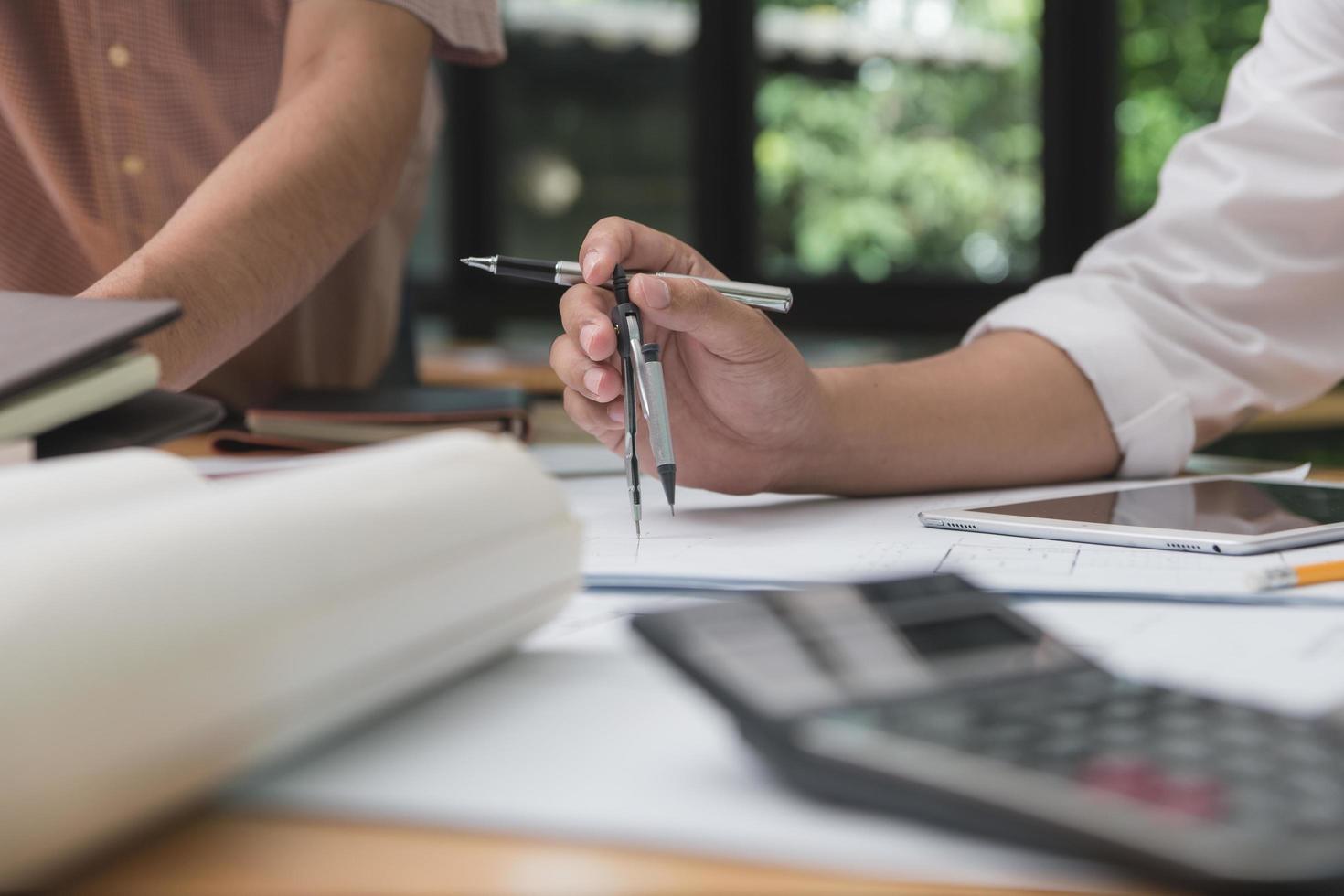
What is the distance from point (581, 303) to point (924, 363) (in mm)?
286

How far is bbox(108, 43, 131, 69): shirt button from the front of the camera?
1.13m

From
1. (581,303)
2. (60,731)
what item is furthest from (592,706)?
(581,303)

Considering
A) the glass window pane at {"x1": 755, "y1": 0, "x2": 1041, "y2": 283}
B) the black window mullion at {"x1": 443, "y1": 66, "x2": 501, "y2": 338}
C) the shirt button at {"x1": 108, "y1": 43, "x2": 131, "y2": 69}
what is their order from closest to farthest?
the shirt button at {"x1": 108, "y1": 43, "x2": 131, "y2": 69}
the glass window pane at {"x1": 755, "y1": 0, "x2": 1041, "y2": 283}
the black window mullion at {"x1": 443, "y1": 66, "x2": 501, "y2": 338}

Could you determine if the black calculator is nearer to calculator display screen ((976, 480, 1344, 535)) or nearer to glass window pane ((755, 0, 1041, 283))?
calculator display screen ((976, 480, 1344, 535))

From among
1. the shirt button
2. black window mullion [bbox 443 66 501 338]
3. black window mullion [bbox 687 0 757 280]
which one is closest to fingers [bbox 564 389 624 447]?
the shirt button

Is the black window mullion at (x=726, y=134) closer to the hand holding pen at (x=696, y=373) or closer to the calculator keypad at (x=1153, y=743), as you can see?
the hand holding pen at (x=696, y=373)

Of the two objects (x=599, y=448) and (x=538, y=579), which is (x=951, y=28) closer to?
(x=599, y=448)

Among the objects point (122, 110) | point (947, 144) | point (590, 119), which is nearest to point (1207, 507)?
point (122, 110)

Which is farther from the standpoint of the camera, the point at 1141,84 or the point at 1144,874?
the point at 1141,84

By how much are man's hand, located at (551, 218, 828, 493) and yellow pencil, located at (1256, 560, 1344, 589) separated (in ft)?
1.01

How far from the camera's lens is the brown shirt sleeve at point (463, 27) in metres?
1.08

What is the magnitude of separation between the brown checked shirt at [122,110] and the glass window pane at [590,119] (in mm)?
2180

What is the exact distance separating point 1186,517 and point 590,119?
3110 mm

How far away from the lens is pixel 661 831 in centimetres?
28
